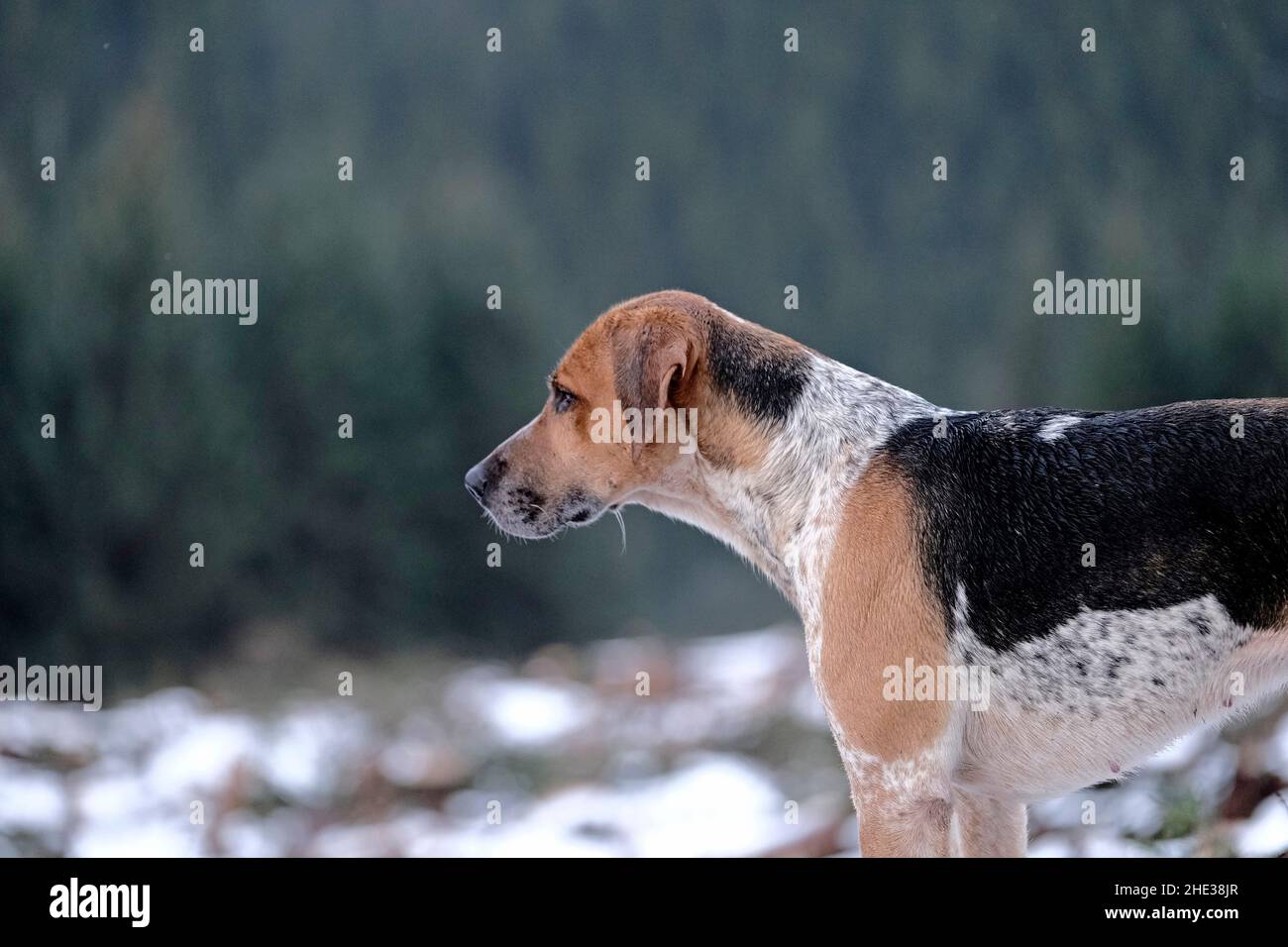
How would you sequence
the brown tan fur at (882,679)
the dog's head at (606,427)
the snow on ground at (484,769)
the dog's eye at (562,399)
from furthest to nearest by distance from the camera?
the snow on ground at (484,769) < the dog's eye at (562,399) < the dog's head at (606,427) < the brown tan fur at (882,679)

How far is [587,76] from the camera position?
11.5 metres

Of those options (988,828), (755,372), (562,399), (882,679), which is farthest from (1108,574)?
(562,399)

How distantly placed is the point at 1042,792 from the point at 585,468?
167cm

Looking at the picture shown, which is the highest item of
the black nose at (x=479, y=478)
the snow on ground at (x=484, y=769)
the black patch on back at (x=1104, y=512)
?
the black nose at (x=479, y=478)

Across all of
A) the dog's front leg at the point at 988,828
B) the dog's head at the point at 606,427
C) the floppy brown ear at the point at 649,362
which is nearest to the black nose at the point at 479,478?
the dog's head at the point at 606,427

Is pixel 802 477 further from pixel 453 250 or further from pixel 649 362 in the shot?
pixel 453 250

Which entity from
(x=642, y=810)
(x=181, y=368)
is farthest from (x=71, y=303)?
(x=642, y=810)

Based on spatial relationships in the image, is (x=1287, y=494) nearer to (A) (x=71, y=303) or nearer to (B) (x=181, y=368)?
(B) (x=181, y=368)

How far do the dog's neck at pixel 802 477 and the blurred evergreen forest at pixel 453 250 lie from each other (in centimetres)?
582

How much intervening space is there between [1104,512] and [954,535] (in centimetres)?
41

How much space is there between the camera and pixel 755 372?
3932 mm

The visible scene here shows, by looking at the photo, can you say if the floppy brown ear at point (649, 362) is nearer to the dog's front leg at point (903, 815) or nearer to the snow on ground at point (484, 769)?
the dog's front leg at point (903, 815)

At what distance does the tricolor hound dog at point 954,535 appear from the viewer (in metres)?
3.27

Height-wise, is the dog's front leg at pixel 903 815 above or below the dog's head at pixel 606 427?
below
